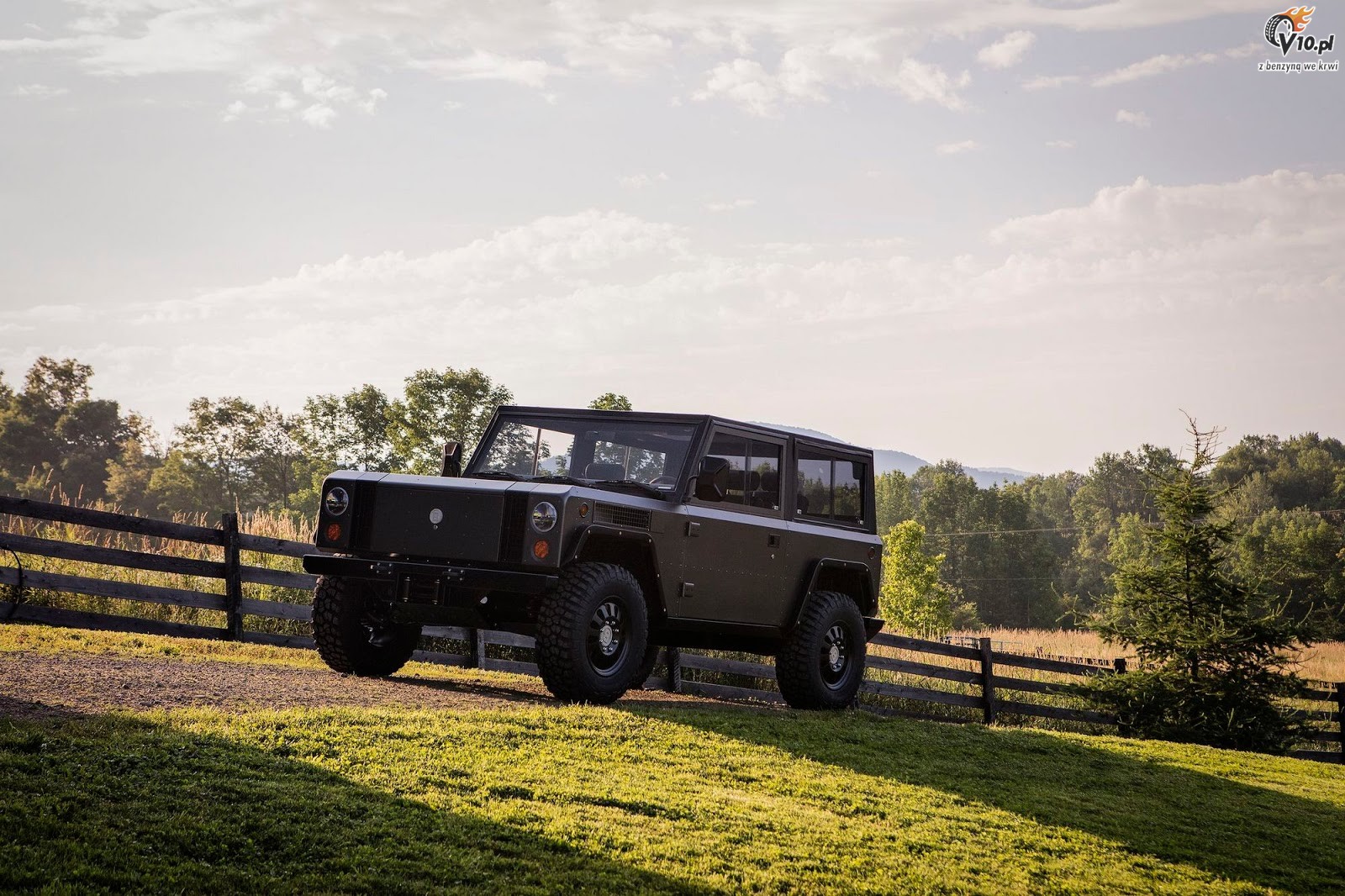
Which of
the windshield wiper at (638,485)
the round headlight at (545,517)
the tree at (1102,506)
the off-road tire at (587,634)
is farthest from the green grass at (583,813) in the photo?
the tree at (1102,506)

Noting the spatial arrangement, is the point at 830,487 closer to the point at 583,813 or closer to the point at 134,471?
the point at 583,813

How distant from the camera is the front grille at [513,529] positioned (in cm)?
895

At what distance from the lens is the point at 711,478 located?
394 inches

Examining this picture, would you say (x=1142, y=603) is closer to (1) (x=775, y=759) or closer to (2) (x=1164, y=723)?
(2) (x=1164, y=723)

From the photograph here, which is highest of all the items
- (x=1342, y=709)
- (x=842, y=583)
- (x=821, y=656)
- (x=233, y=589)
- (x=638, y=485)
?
(x=638, y=485)

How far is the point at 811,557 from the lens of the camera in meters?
11.2

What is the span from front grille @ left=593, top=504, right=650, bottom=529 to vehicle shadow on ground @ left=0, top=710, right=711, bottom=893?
3.56 metres

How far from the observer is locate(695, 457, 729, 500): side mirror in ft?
32.8

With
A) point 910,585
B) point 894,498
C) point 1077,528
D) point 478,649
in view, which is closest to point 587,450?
point 478,649

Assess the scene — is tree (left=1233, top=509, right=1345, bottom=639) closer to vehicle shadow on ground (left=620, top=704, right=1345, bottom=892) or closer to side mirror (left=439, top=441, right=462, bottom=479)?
vehicle shadow on ground (left=620, top=704, right=1345, bottom=892)

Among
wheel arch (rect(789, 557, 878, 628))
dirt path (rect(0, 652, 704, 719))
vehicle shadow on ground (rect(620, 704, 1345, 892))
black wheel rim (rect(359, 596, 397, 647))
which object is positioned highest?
wheel arch (rect(789, 557, 878, 628))

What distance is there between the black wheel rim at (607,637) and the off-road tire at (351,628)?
74.6 inches

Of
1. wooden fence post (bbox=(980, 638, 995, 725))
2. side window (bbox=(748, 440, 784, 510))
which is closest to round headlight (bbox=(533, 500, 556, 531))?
side window (bbox=(748, 440, 784, 510))

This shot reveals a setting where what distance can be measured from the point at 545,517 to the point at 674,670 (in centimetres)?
507
